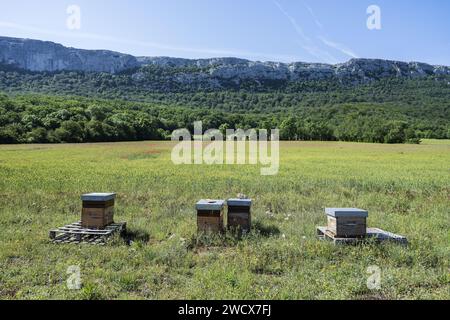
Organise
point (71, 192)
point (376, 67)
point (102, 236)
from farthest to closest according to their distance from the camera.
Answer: point (376, 67), point (71, 192), point (102, 236)

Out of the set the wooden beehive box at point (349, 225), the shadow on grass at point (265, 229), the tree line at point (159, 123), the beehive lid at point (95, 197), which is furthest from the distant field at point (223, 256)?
the tree line at point (159, 123)

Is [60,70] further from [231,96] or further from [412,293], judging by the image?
[412,293]

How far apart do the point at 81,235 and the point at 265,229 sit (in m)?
4.91

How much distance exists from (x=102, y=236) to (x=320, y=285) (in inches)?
217

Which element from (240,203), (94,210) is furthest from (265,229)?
(94,210)

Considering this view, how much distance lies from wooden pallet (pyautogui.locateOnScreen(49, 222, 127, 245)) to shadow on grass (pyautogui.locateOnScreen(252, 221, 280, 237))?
376cm

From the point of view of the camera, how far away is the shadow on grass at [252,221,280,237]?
32.2 feet

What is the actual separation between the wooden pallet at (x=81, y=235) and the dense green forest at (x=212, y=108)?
6394cm

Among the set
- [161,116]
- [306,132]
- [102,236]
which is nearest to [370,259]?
[102,236]

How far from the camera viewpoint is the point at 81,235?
929cm

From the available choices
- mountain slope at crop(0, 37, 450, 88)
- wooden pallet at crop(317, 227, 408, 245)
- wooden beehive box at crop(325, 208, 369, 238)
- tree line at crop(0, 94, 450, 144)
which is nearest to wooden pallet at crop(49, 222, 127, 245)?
wooden pallet at crop(317, 227, 408, 245)

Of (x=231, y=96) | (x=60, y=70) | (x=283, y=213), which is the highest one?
(x=60, y=70)

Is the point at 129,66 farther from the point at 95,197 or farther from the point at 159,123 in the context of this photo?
the point at 95,197

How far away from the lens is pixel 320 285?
20.7 ft
